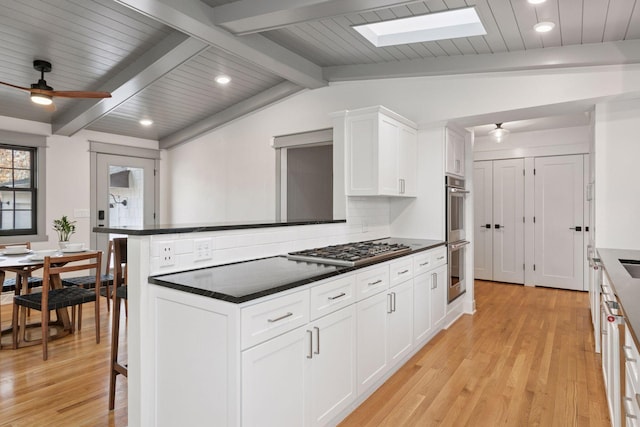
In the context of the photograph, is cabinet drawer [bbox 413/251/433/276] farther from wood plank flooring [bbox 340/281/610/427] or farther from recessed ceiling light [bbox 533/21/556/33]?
recessed ceiling light [bbox 533/21/556/33]

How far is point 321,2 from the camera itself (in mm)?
2537

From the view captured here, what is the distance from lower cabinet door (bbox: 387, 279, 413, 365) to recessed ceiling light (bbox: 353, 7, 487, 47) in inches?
81.9

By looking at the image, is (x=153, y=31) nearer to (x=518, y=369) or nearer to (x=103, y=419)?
(x=103, y=419)

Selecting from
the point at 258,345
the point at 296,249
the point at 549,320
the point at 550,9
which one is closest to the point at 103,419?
the point at 258,345

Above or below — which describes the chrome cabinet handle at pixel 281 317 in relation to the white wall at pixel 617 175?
below

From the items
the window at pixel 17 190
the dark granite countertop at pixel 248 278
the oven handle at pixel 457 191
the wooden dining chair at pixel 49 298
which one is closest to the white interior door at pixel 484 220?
the oven handle at pixel 457 191

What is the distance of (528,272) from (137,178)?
6.35 metres

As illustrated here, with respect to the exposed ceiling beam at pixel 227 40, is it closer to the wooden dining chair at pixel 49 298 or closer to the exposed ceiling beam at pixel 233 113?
the exposed ceiling beam at pixel 233 113

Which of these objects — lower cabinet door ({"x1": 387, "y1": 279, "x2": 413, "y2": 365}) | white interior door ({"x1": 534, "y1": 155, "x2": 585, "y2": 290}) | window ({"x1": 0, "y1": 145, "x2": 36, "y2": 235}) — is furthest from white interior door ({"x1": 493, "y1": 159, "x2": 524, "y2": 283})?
window ({"x1": 0, "y1": 145, "x2": 36, "y2": 235})

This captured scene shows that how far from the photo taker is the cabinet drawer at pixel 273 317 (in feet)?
5.22

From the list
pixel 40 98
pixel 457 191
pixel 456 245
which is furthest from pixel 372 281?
pixel 40 98

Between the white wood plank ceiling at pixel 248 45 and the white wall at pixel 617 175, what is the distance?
48cm

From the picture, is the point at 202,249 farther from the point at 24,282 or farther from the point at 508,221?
the point at 508,221

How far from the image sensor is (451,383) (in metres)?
2.76
